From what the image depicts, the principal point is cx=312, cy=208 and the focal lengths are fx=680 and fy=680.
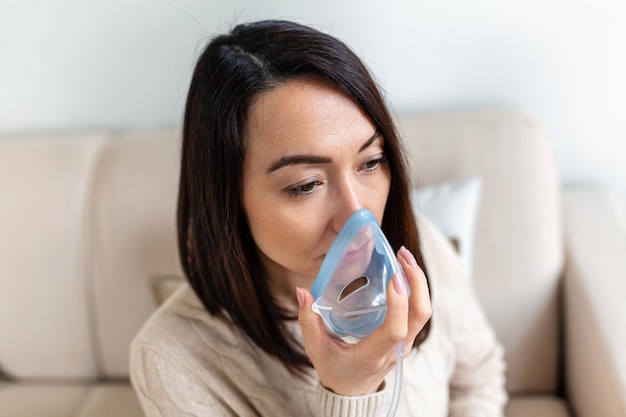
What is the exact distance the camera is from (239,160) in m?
1.01

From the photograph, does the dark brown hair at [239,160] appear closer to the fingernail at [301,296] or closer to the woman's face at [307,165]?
the woman's face at [307,165]

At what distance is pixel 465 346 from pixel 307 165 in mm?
586

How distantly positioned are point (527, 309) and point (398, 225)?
55 centimetres

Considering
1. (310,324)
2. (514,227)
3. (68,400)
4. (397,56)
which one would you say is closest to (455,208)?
(514,227)

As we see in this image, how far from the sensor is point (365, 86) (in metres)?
1.01

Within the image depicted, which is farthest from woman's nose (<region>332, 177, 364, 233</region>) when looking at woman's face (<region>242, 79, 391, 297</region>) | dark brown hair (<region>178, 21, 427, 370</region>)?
dark brown hair (<region>178, 21, 427, 370</region>)

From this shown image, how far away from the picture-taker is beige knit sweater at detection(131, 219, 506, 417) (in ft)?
3.50

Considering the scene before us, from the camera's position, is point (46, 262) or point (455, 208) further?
point (46, 262)

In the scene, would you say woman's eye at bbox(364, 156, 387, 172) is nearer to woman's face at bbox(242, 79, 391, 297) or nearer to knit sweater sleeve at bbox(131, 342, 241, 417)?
woman's face at bbox(242, 79, 391, 297)

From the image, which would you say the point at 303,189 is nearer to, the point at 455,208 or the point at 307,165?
the point at 307,165

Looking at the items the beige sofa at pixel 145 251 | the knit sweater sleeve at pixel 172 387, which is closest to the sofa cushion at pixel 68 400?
the beige sofa at pixel 145 251

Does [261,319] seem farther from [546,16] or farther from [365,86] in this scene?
[546,16]

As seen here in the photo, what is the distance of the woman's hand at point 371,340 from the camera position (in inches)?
34.9

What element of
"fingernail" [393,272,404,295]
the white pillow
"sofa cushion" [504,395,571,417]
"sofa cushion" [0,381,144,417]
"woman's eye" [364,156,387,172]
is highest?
"woman's eye" [364,156,387,172]
